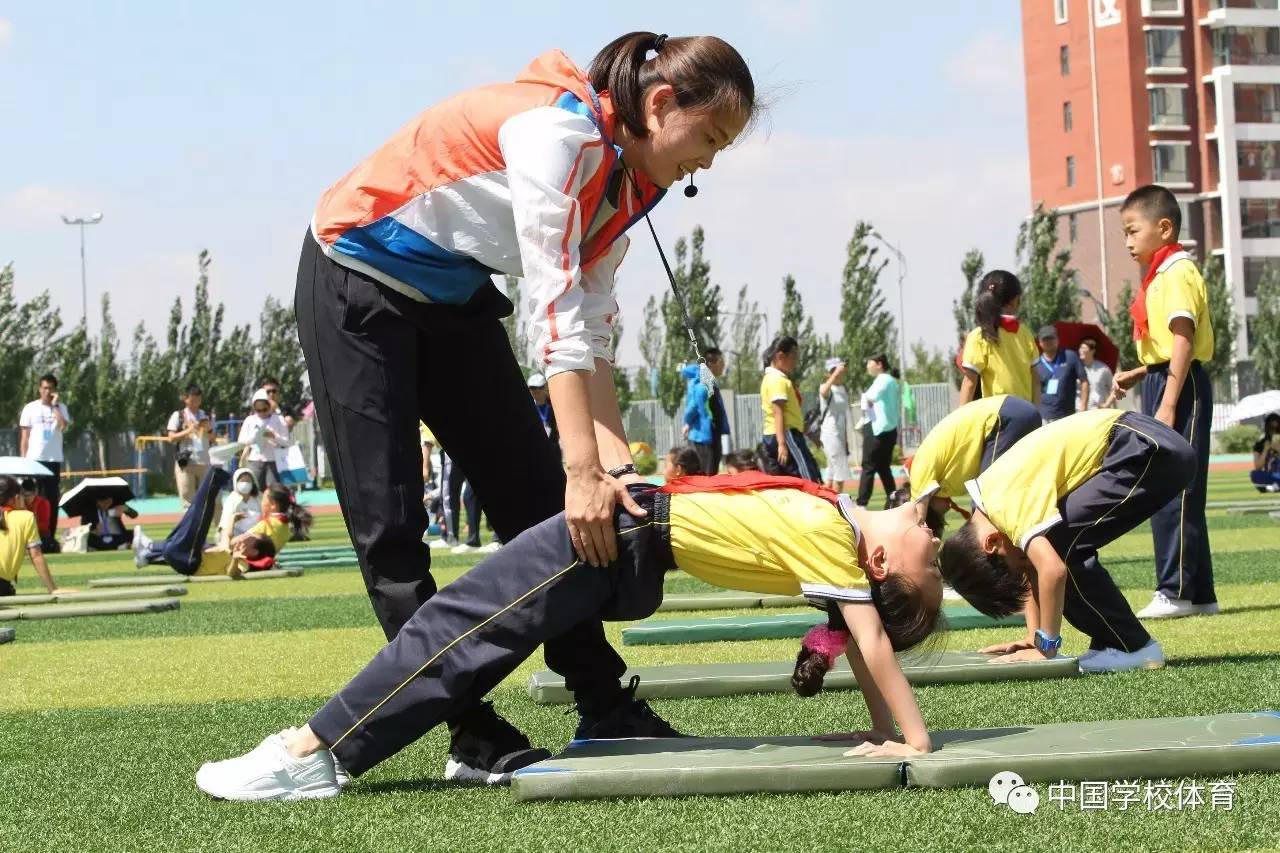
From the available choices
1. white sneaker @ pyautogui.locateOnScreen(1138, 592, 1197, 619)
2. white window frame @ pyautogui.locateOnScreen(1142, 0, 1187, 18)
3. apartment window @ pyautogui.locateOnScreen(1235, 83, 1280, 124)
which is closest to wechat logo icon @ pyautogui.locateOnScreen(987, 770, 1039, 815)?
white sneaker @ pyautogui.locateOnScreen(1138, 592, 1197, 619)

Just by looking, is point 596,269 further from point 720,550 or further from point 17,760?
point 17,760

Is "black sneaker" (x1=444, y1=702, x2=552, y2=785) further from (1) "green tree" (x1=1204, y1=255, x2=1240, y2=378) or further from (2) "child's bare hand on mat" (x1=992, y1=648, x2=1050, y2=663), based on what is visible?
(1) "green tree" (x1=1204, y1=255, x2=1240, y2=378)

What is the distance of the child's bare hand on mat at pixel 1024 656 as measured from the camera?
5781 millimetres

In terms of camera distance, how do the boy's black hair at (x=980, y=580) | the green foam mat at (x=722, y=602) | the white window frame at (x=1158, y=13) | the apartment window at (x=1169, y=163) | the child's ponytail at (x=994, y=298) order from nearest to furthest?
the boy's black hair at (x=980, y=580)
the green foam mat at (x=722, y=602)
the child's ponytail at (x=994, y=298)
the white window frame at (x=1158, y=13)
the apartment window at (x=1169, y=163)

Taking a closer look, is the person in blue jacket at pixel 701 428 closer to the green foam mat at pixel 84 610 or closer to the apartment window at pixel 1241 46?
the green foam mat at pixel 84 610

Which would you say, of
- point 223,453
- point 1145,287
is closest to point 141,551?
point 223,453

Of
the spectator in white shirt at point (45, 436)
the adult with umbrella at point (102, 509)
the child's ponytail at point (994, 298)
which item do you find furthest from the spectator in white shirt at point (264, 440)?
the child's ponytail at point (994, 298)

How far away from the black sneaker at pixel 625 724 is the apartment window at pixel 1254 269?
6965 cm

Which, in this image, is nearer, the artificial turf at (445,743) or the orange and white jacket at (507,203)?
the artificial turf at (445,743)

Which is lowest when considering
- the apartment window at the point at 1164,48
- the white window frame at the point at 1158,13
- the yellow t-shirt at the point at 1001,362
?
the yellow t-shirt at the point at 1001,362

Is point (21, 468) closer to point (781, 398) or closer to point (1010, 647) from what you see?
point (781, 398)

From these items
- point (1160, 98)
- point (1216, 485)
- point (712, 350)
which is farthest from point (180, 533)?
point (1160, 98)

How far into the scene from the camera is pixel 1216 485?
2511 cm

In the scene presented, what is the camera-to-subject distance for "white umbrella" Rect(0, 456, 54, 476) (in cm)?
1738
